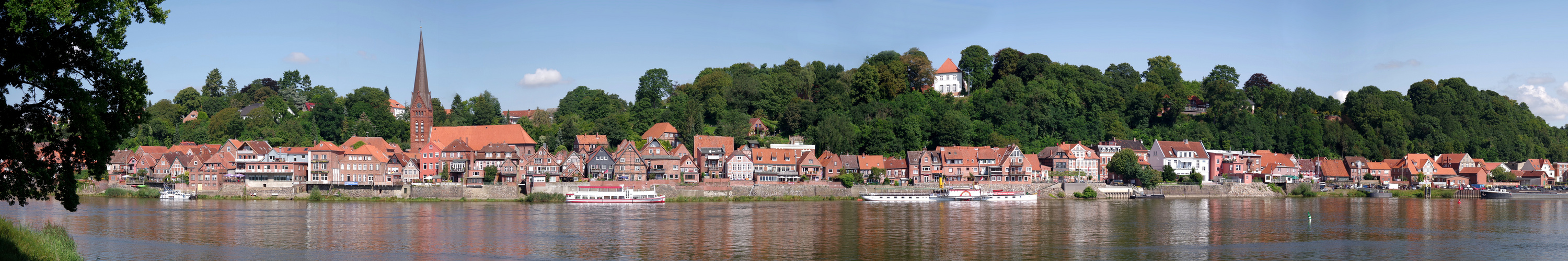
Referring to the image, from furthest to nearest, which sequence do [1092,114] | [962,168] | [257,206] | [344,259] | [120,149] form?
1. [1092,114]
2. [120,149]
3. [962,168]
4. [257,206]
5. [344,259]

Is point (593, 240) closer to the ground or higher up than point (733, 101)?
closer to the ground

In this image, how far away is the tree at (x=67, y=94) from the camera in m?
14.7

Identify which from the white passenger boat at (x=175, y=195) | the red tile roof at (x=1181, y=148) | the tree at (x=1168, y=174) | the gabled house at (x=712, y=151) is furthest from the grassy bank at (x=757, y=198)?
the white passenger boat at (x=175, y=195)

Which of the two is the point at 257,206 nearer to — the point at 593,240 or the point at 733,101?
the point at 593,240

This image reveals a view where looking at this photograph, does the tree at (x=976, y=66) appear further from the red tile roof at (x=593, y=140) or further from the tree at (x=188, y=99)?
the tree at (x=188, y=99)

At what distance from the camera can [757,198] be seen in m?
61.8

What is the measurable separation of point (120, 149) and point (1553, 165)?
108 metres

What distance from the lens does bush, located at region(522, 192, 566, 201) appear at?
58781mm

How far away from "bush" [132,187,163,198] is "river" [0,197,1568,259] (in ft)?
13.7

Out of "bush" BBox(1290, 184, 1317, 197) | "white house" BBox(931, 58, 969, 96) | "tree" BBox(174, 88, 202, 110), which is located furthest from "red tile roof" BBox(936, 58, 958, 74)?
"tree" BBox(174, 88, 202, 110)

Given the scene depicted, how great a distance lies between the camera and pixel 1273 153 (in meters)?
79.2

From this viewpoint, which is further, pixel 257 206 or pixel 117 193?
pixel 117 193

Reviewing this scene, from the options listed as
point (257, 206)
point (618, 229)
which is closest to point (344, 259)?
point (618, 229)

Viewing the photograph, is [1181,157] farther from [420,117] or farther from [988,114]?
[420,117]
